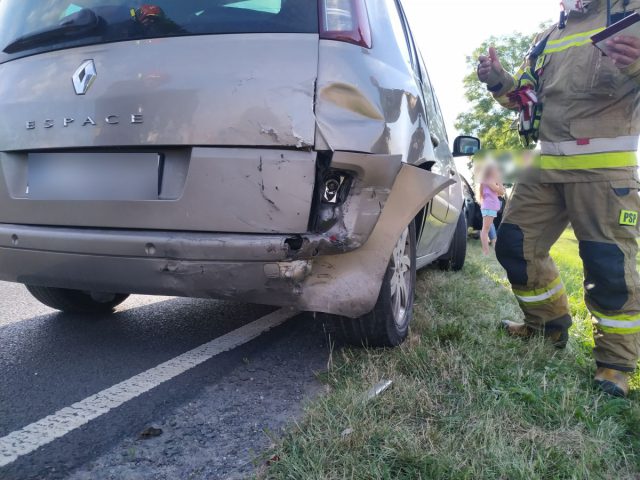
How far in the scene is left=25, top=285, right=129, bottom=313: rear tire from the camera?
303cm

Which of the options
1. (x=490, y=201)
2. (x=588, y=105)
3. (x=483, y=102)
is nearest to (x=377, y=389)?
(x=588, y=105)

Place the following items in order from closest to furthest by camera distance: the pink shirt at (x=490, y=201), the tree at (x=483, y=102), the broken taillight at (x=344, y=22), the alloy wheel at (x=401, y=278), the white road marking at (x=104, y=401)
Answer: the white road marking at (x=104, y=401), the broken taillight at (x=344, y=22), the alloy wheel at (x=401, y=278), the pink shirt at (x=490, y=201), the tree at (x=483, y=102)

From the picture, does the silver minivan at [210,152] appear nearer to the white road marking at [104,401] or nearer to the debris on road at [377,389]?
the debris on road at [377,389]

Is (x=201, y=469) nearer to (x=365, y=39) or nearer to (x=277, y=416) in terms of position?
(x=277, y=416)

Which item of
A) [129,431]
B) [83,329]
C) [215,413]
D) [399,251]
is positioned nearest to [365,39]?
[399,251]

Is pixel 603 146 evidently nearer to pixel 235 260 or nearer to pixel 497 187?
pixel 235 260

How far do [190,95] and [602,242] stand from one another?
1950 millimetres

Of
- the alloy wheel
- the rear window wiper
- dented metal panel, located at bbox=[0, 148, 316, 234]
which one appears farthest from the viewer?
the alloy wheel

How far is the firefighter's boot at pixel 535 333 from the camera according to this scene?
2928 mm

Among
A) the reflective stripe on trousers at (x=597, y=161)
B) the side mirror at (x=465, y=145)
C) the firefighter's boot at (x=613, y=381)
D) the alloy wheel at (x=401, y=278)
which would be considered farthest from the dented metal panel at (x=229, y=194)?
the side mirror at (x=465, y=145)

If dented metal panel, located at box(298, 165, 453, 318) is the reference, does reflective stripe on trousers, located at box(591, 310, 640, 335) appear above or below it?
below

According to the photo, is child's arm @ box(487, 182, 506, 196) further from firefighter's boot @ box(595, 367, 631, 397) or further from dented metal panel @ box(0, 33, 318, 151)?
dented metal panel @ box(0, 33, 318, 151)

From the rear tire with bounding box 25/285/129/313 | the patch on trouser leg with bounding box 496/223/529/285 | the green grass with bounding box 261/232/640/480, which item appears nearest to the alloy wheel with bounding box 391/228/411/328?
the green grass with bounding box 261/232/640/480

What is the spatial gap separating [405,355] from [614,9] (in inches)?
72.6
